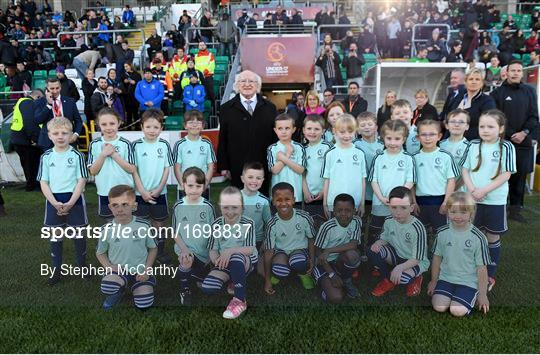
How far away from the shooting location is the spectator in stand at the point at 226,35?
562 inches

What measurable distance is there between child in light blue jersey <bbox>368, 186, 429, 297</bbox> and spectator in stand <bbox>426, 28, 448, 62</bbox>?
852 cm

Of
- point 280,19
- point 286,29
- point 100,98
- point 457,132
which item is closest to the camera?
point 457,132

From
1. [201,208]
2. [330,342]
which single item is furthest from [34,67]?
[330,342]

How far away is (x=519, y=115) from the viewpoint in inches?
211

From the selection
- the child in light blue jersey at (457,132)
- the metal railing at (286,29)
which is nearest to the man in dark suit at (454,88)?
the child in light blue jersey at (457,132)

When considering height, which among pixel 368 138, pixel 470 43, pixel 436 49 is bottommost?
pixel 368 138

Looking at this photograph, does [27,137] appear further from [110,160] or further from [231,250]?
[231,250]

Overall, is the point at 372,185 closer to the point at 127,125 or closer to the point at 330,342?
the point at 330,342

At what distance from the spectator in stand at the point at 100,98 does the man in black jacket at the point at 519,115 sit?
6569 mm

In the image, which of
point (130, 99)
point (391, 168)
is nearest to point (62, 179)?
point (391, 168)

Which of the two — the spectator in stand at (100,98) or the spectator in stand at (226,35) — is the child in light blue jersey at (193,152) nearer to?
the spectator in stand at (100,98)

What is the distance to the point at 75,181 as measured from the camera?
385cm

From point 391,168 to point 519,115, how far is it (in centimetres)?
250

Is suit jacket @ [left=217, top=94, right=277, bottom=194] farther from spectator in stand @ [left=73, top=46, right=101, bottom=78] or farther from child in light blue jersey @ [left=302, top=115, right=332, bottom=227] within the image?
spectator in stand @ [left=73, top=46, right=101, bottom=78]
